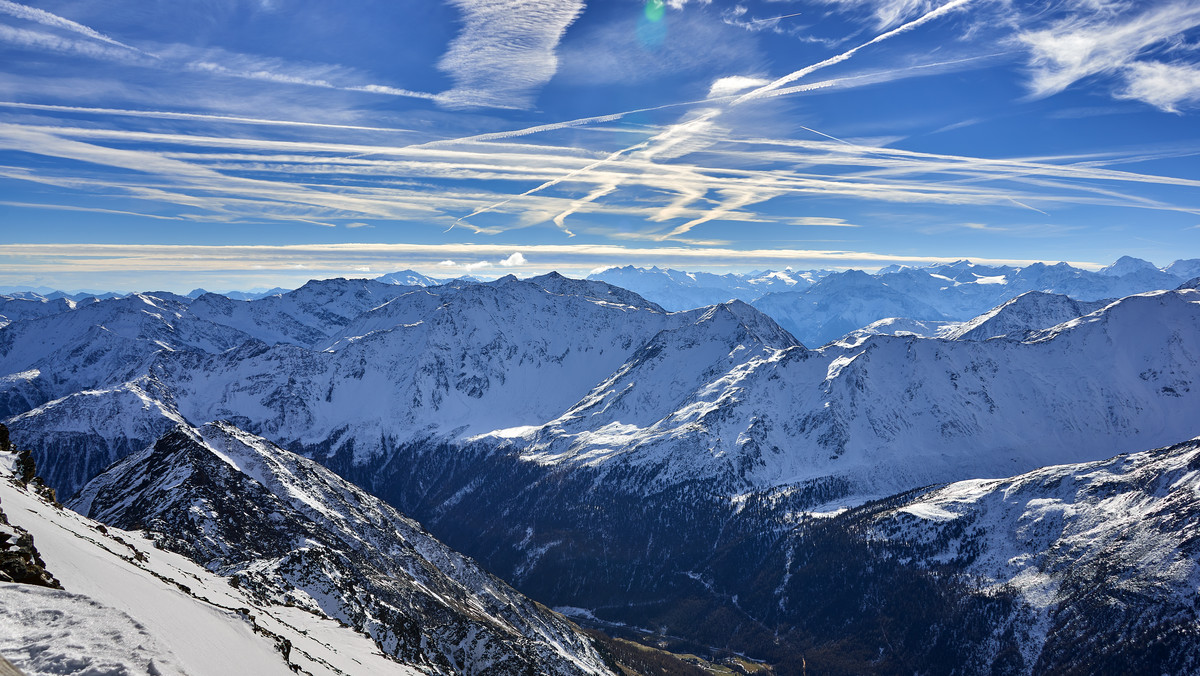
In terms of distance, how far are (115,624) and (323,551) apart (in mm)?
97231

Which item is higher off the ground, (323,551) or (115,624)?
(115,624)

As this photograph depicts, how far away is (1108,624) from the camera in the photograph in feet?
594

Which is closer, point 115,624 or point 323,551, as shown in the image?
point 115,624

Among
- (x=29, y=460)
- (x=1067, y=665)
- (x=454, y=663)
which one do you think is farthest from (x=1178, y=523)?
(x=29, y=460)

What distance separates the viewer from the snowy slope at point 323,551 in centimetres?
10062

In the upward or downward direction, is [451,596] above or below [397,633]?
below

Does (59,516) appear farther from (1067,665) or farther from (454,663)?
(1067,665)

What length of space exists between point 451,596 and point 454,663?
42.7 m

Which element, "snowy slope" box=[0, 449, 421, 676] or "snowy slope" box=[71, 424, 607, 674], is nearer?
"snowy slope" box=[0, 449, 421, 676]

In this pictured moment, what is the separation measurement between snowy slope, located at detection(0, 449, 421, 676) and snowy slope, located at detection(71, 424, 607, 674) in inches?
1465

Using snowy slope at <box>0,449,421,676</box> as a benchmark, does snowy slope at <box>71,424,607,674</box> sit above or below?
below

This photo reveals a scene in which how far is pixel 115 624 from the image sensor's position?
26.4 m

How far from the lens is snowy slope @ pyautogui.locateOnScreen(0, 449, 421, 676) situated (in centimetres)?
2275

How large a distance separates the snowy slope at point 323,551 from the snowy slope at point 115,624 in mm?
37220
